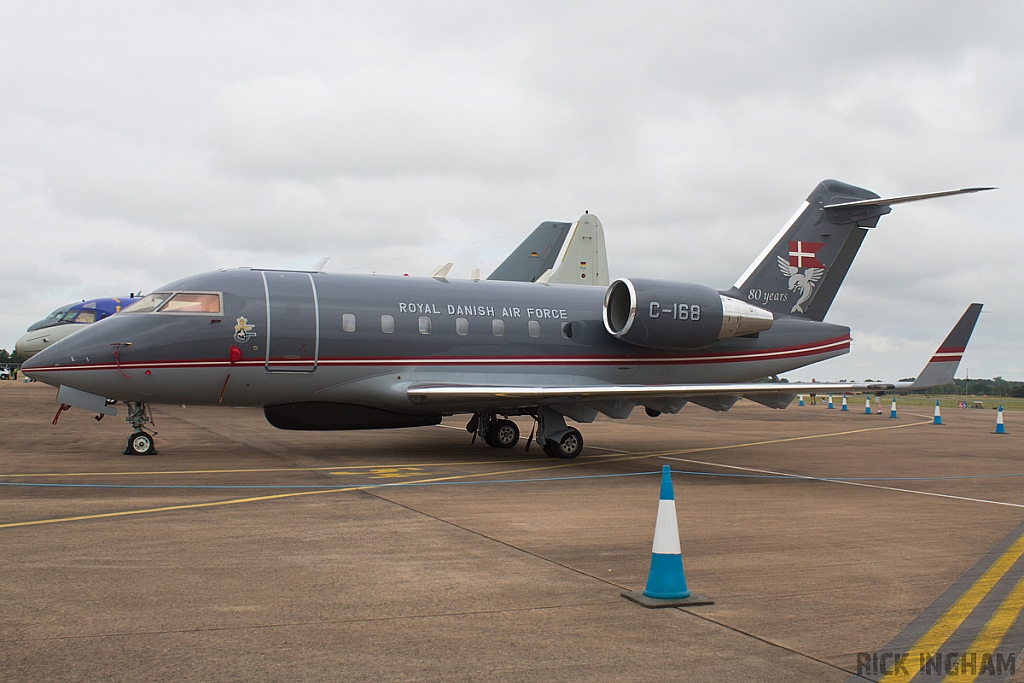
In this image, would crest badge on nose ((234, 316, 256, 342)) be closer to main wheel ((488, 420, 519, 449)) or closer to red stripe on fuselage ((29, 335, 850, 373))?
red stripe on fuselage ((29, 335, 850, 373))

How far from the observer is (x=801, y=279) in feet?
62.0

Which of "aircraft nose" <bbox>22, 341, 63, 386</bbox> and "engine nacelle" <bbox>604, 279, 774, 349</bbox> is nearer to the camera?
"aircraft nose" <bbox>22, 341, 63, 386</bbox>

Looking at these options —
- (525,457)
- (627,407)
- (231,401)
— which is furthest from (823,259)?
(231,401)

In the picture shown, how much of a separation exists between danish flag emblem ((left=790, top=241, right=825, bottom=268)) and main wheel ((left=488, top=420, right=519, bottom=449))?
747 cm

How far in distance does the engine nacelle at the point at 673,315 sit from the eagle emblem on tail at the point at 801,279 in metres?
1.49

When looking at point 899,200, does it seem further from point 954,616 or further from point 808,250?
point 954,616

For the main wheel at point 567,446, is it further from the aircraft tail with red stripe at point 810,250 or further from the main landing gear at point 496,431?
the aircraft tail with red stripe at point 810,250

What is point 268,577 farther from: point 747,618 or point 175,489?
point 175,489

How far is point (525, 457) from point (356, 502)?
6.88 m

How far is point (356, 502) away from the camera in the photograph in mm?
9609

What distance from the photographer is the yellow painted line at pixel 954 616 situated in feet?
14.7

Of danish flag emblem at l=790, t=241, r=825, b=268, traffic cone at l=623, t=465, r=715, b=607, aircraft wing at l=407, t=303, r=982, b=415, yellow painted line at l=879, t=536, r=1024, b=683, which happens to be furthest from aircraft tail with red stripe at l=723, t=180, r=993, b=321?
traffic cone at l=623, t=465, r=715, b=607

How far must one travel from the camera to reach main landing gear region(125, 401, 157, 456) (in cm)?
1444

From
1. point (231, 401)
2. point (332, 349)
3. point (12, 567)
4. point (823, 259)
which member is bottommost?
point (12, 567)
